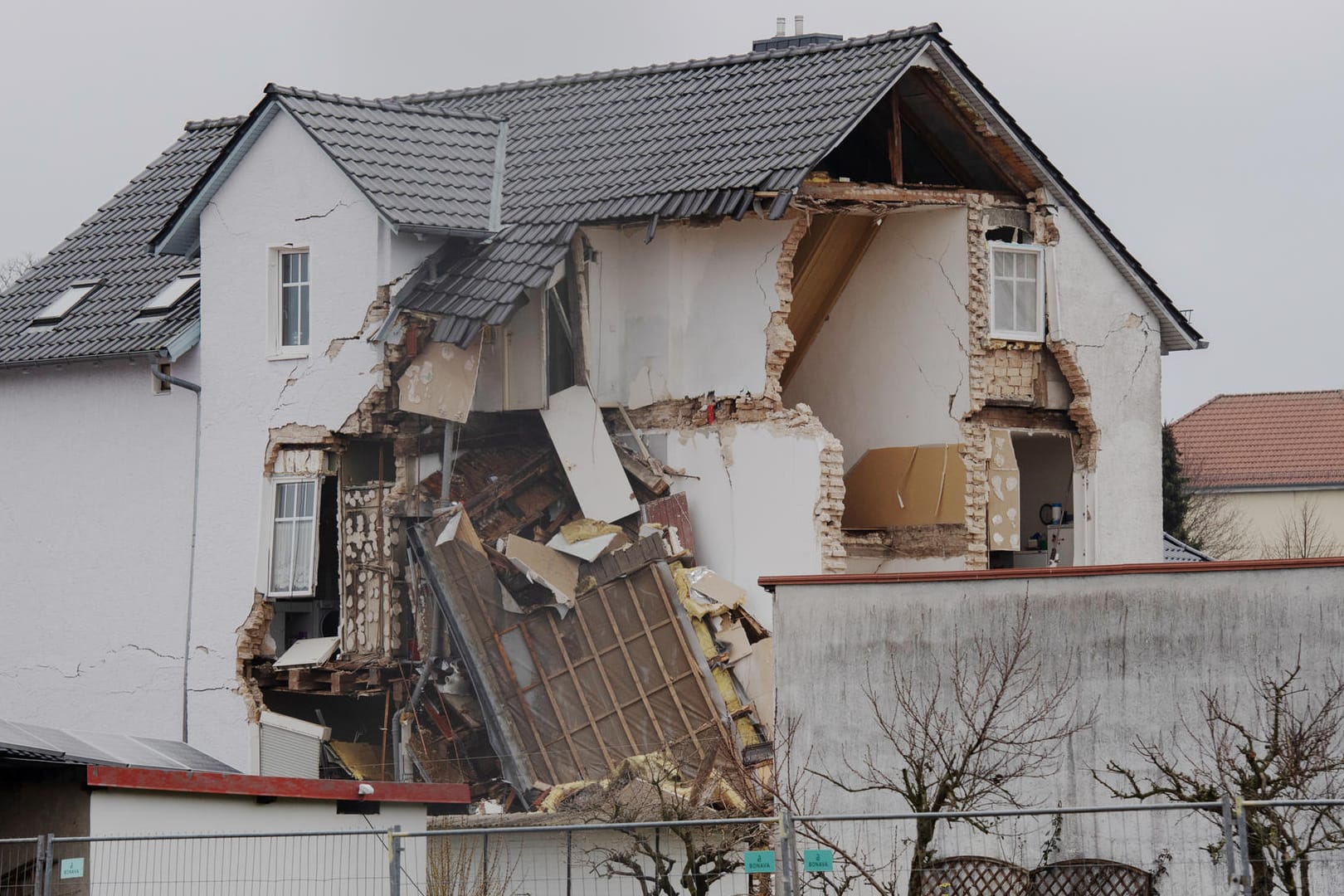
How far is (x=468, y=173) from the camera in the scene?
25125mm

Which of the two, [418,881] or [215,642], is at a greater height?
[215,642]

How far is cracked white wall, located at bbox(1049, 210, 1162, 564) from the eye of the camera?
26406mm

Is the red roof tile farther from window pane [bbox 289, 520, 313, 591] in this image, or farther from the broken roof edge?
window pane [bbox 289, 520, 313, 591]

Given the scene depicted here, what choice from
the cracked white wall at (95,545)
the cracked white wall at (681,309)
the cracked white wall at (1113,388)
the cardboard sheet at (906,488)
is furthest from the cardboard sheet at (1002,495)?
the cracked white wall at (95,545)

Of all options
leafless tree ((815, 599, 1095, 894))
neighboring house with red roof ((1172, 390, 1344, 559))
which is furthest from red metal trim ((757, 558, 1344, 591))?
neighboring house with red roof ((1172, 390, 1344, 559))

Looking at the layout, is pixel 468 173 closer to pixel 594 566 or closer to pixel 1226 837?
pixel 594 566

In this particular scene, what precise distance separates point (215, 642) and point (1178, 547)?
18.2 m

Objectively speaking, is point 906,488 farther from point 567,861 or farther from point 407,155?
point 567,861

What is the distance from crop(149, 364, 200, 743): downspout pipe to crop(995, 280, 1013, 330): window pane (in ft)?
32.4

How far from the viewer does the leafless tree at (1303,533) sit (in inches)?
2100

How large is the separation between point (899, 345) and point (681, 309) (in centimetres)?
324

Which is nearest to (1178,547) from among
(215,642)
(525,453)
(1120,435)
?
(1120,435)

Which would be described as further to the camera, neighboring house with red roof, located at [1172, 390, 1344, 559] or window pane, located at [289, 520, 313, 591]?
neighboring house with red roof, located at [1172, 390, 1344, 559]

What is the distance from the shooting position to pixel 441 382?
23.5 metres
